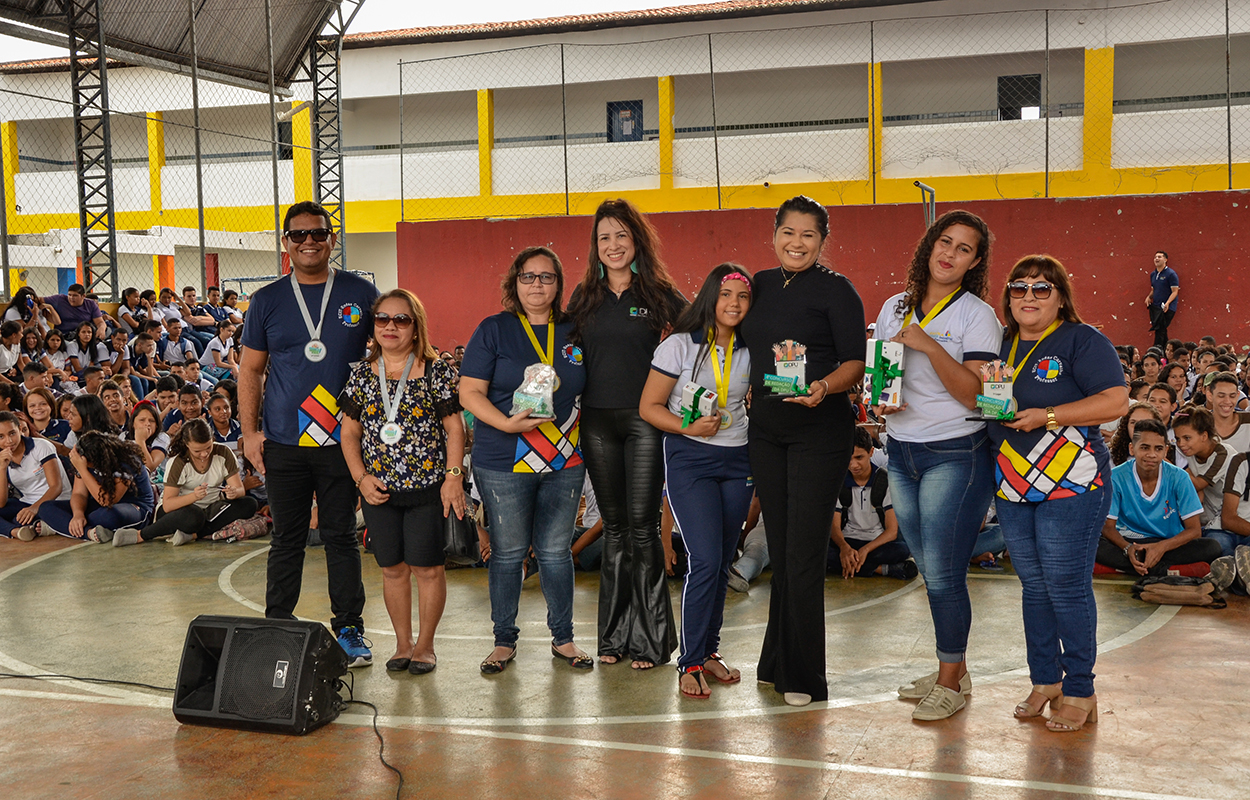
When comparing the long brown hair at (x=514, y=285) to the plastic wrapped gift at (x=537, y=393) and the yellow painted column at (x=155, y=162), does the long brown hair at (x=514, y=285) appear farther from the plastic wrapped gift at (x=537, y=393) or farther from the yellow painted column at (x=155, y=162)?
the yellow painted column at (x=155, y=162)

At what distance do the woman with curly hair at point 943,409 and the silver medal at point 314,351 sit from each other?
2512 millimetres

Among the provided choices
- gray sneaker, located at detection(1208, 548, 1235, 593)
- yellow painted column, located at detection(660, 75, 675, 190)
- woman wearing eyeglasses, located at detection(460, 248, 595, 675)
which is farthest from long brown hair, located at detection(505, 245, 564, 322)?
yellow painted column, located at detection(660, 75, 675, 190)

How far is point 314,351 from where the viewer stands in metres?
5.07

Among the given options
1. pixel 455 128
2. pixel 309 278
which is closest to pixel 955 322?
pixel 309 278

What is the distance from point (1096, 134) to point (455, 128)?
14976 mm

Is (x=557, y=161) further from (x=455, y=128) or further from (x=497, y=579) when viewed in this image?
(x=497, y=579)

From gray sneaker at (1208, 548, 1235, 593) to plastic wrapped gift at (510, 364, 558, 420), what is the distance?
160 inches

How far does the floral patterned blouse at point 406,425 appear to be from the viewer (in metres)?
4.94

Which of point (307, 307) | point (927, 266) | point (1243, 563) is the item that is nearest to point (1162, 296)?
point (1243, 563)

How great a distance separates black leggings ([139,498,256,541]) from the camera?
8766 mm

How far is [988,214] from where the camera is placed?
53.4ft

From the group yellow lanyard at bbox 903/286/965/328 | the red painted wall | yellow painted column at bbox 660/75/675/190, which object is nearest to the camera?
yellow lanyard at bbox 903/286/965/328

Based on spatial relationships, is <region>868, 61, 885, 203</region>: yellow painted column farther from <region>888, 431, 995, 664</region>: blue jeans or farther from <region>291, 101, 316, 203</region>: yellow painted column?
<region>888, 431, 995, 664</region>: blue jeans

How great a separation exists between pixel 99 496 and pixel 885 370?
7.14 meters
